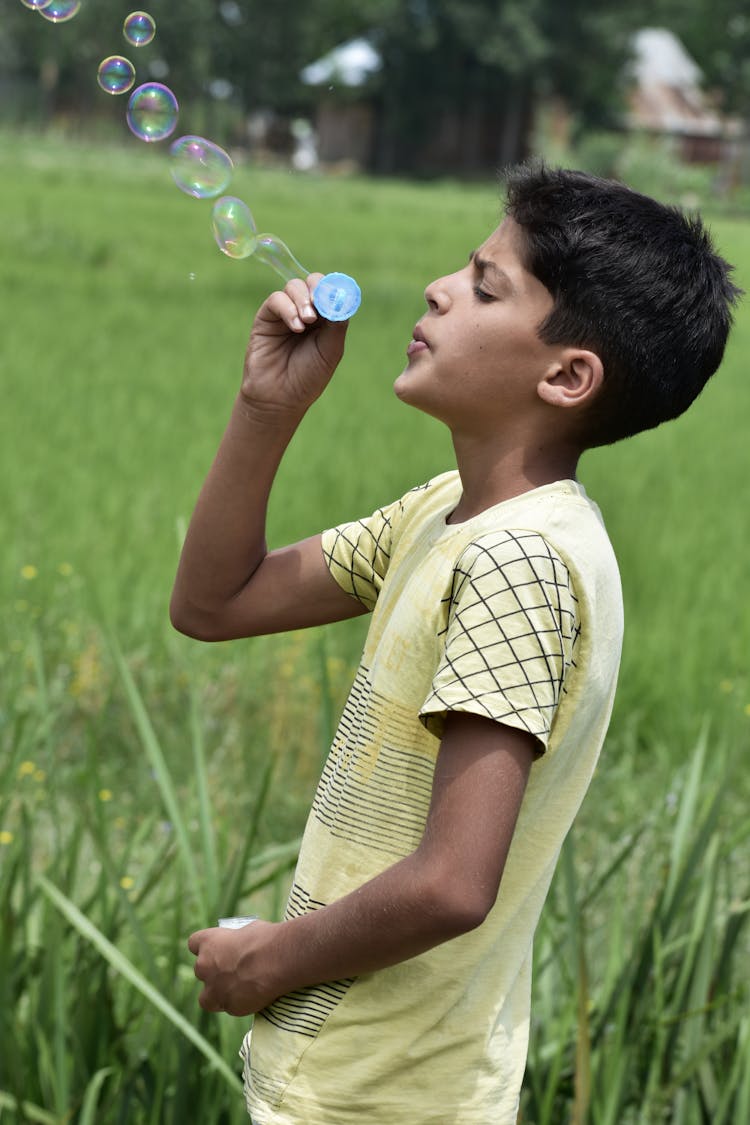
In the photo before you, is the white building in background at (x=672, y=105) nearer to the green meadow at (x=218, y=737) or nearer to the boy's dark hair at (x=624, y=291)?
the green meadow at (x=218, y=737)

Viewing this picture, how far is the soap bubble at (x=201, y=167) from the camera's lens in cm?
152

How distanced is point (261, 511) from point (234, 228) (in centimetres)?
31

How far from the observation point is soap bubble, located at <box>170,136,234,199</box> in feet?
4.98

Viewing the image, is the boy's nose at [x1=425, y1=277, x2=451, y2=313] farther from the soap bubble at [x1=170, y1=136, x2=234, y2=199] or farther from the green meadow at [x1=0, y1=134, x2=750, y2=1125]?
the soap bubble at [x1=170, y1=136, x2=234, y2=199]

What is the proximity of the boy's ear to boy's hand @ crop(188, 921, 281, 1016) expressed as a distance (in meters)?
0.47

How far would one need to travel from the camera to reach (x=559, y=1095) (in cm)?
188

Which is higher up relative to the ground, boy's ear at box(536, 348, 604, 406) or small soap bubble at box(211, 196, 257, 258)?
small soap bubble at box(211, 196, 257, 258)

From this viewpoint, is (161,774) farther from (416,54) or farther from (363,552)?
(416,54)

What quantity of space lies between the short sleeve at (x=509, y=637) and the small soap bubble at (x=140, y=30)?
0.91m

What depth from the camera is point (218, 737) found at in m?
3.50

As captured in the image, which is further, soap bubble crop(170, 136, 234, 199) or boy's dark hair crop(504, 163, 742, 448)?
soap bubble crop(170, 136, 234, 199)

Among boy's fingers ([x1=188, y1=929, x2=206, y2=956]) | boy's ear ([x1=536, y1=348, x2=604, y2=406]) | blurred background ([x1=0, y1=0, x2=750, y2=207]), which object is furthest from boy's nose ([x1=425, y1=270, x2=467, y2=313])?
blurred background ([x1=0, y1=0, x2=750, y2=207])

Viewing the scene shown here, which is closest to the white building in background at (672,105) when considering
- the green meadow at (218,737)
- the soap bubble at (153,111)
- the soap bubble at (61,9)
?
the green meadow at (218,737)

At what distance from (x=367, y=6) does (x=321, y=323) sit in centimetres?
4499
